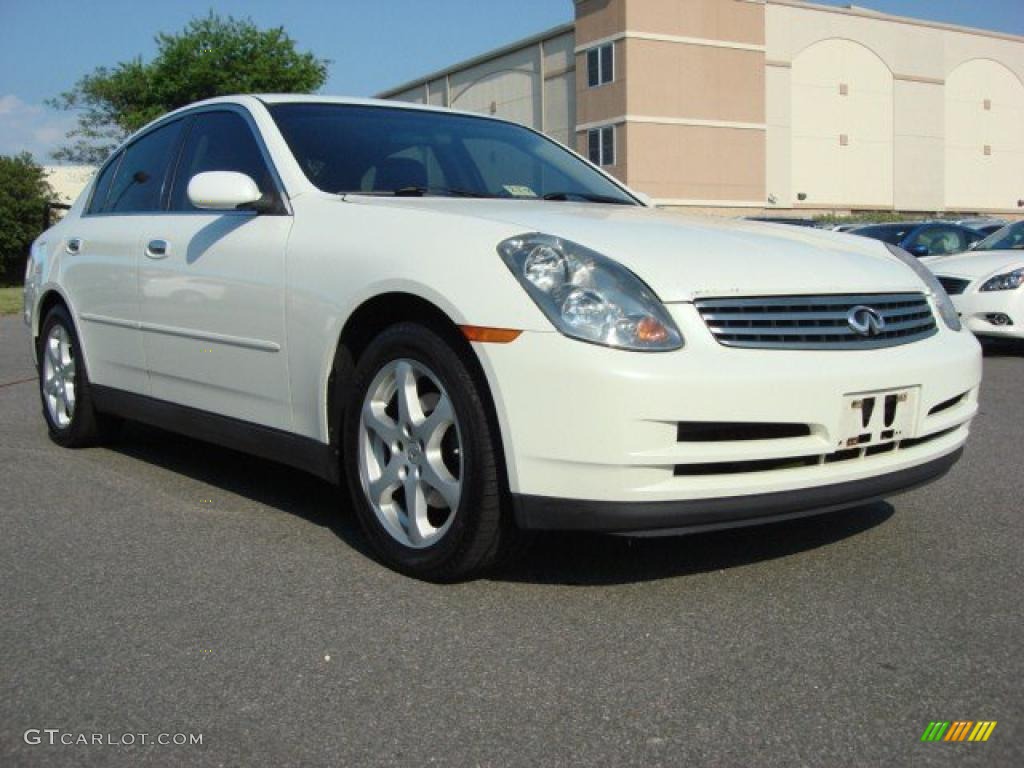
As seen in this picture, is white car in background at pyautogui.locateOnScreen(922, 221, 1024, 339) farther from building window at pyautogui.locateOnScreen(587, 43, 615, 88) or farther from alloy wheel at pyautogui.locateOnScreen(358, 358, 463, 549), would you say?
building window at pyautogui.locateOnScreen(587, 43, 615, 88)

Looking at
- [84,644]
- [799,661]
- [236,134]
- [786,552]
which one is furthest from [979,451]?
[84,644]

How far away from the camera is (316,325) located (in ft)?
12.4

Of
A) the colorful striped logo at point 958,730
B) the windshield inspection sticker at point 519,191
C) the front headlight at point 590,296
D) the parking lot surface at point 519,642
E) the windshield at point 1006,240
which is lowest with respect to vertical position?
the colorful striped logo at point 958,730

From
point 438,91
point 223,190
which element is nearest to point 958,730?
point 223,190

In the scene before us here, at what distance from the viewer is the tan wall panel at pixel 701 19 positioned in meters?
47.2

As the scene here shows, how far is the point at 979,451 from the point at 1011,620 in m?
2.62

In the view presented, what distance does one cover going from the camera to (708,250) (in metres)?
3.35

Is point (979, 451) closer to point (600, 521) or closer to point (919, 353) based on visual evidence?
point (919, 353)

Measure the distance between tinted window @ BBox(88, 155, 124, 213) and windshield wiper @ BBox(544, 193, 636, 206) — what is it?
2415 mm

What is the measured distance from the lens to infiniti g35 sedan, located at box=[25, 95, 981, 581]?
9.95 feet

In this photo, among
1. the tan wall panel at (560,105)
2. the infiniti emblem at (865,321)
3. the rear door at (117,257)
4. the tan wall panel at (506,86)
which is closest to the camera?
the infiniti emblem at (865,321)

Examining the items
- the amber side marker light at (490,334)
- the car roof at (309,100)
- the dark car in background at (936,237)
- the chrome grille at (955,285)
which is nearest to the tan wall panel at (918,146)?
the dark car in background at (936,237)

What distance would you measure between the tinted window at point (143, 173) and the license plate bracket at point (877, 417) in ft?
10.5

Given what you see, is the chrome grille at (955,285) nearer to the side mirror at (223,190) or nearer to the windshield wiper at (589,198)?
the windshield wiper at (589,198)
